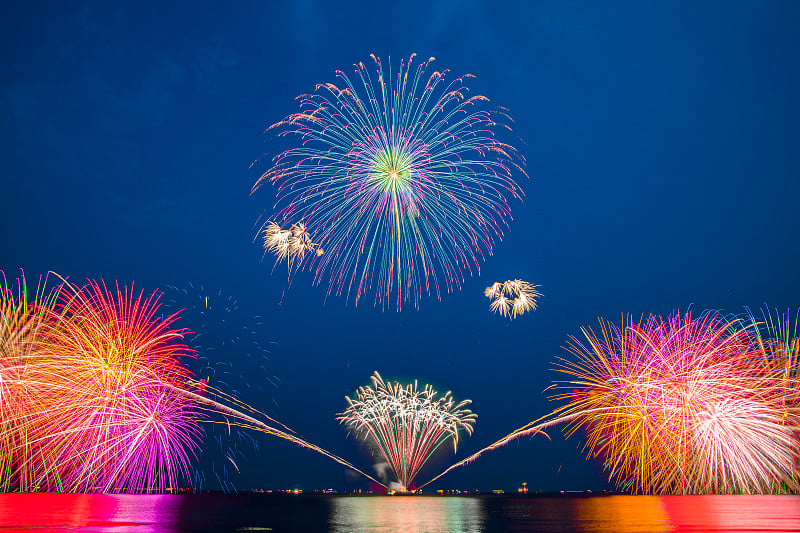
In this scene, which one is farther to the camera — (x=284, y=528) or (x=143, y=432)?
(x=143, y=432)

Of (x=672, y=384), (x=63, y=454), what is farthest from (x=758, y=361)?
(x=63, y=454)

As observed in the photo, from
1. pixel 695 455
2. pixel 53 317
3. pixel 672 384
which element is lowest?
pixel 695 455

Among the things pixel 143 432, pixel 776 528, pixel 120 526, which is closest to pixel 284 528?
pixel 120 526

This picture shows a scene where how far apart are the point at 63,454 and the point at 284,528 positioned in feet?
103

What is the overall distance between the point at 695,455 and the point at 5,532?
52288 mm

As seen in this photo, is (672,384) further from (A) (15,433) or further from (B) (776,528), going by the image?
(A) (15,433)

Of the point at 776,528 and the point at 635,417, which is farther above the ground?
the point at 635,417

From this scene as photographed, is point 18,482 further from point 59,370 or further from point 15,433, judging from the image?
point 59,370

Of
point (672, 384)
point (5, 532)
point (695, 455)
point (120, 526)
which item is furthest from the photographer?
point (695, 455)

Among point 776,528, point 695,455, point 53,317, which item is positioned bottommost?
point 776,528

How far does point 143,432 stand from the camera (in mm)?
37188

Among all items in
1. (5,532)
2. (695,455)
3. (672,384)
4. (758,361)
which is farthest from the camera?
(695,455)

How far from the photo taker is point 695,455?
50438 mm

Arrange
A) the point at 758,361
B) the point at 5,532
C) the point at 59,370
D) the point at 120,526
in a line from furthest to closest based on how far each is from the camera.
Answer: the point at 758,361
the point at 59,370
the point at 120,526
the point at 5,532
